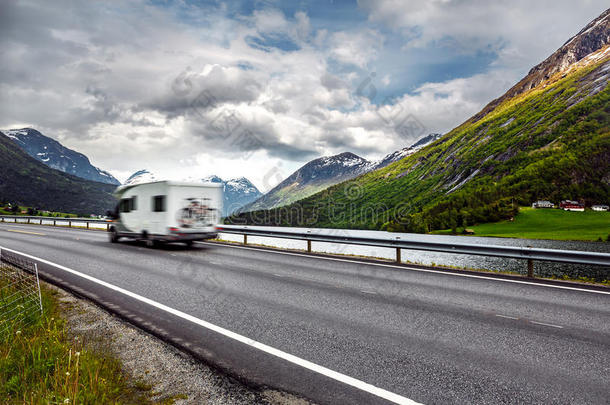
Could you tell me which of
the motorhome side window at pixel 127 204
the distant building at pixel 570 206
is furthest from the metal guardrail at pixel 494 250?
the distant building at pixel 570 206

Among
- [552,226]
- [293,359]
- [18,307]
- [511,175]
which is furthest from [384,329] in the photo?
[511,175]

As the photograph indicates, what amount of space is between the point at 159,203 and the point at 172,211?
91 cm

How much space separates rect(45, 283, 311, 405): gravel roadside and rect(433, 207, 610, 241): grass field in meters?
107

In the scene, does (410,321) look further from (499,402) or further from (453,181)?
(453,181)

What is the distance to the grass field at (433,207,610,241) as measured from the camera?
3947 inches

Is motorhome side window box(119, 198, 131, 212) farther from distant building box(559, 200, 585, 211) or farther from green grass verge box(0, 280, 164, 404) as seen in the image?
distant building box(559, 200, 585, 211)

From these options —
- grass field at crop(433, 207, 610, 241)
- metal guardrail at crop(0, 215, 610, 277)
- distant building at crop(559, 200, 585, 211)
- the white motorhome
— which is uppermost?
distant building at crop(559, 200, 585, 211)

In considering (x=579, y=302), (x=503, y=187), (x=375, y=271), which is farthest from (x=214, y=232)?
(x=503, y=187)

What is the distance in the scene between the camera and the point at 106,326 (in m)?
5.32

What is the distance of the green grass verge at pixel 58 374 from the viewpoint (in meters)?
3.07

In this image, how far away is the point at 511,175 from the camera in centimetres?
14925

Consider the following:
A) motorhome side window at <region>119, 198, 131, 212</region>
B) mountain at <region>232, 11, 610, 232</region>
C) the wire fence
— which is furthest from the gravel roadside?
mountain at <region>232, 11, 610, 232</region>

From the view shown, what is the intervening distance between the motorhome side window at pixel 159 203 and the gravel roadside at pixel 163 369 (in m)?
9.90

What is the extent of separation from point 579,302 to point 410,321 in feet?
12.9
